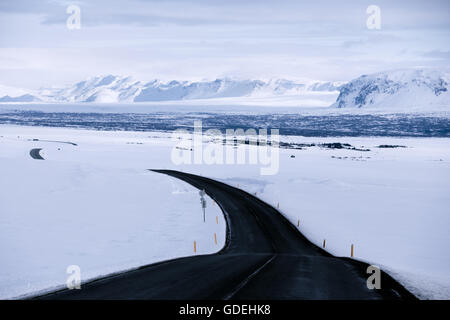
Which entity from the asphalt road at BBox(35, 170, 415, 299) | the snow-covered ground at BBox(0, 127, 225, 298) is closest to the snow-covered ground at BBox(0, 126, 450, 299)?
the snow-covered ground at BBox(0, 127, 225, 298)

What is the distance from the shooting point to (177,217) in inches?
1417

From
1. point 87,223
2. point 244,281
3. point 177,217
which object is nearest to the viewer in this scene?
point 244,281

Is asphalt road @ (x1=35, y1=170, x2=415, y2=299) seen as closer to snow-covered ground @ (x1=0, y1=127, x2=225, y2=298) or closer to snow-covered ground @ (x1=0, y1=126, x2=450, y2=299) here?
snow-covered ground @ (x1=0, y1=126, x2=450, y2=299)

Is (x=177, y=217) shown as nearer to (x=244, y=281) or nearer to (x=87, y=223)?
(x=87, y=223)

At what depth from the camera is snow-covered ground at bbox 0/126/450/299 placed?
20.8 m

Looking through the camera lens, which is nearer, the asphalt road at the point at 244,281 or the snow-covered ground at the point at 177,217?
the asphalt road at the point at 244,281

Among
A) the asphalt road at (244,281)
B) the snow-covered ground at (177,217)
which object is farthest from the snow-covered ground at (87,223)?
the asphalt road at (244,281)

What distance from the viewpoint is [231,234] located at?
3081cm

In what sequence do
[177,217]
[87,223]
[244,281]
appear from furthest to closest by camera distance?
[177,217]
[87,223]
[244,281]

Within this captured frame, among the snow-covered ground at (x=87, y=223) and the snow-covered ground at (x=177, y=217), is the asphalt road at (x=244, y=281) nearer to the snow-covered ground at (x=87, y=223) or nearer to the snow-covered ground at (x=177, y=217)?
the snow-covered ground at (x=177, y=217)

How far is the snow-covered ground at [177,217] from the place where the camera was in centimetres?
2083

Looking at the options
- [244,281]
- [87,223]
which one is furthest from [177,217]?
[244,281]
